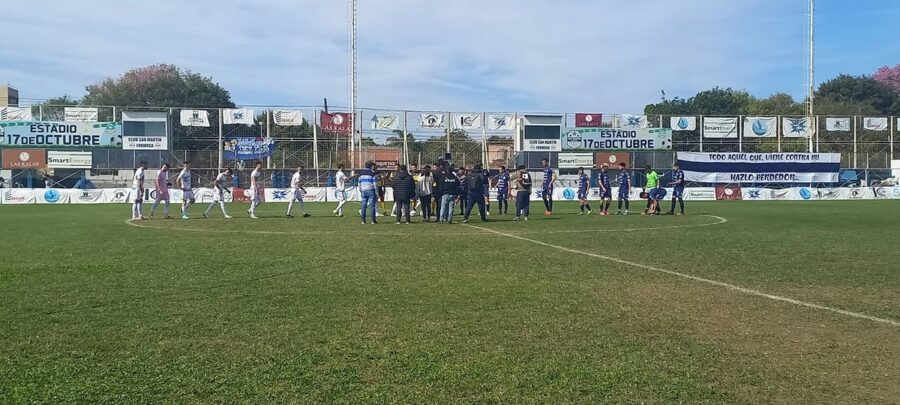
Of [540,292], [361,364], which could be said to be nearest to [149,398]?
[361,364]

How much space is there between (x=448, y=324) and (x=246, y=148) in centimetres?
4725

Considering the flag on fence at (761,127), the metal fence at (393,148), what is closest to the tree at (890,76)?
the metal fence at (393,148)

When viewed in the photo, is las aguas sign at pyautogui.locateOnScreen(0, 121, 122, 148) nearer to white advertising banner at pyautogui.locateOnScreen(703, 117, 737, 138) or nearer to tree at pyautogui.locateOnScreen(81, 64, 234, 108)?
tree at pyautogui.locateOnScreen(81, 64, 234, 108)

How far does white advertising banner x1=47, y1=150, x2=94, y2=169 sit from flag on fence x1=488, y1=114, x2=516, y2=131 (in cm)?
2957

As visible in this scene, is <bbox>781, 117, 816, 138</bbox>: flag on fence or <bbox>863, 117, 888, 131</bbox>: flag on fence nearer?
<bbox>781, 117, 816, 138</bbox>: flag on fence

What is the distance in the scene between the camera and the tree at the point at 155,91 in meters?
81.2

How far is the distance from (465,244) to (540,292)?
584 cm

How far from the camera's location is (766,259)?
11.7m

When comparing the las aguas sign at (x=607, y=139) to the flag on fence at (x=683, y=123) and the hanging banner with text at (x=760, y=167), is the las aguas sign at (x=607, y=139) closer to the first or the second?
the flag on fence at (x=683, y=123)

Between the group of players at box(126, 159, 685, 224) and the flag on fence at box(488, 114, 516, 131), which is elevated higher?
the flag on fence at box(488, 114, 516, 131)

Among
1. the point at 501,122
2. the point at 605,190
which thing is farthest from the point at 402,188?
the point at 501,122

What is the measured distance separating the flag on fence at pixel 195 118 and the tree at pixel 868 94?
251 ft

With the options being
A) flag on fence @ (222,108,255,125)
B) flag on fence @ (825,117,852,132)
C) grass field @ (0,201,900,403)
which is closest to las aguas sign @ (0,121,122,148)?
flag on fence @ (222,108,255,125)

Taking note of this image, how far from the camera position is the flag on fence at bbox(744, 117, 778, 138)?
189 ft
